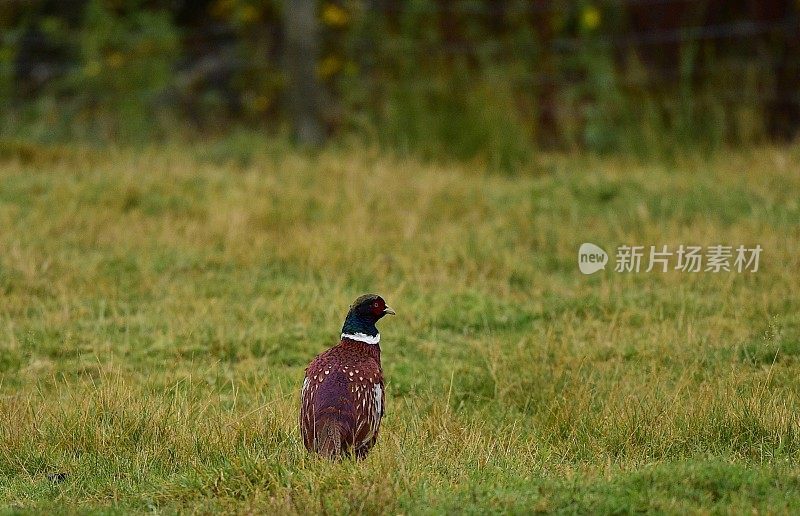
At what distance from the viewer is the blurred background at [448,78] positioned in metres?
11.4

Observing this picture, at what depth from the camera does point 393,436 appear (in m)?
5.09

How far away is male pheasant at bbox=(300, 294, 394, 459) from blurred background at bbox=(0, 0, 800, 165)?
6.03m

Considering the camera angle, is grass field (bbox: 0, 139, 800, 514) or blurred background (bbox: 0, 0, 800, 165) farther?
blurred background (bbox: 0, 0, 800, 165)

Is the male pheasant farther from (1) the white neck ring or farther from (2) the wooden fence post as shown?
(2) the wooden fence post

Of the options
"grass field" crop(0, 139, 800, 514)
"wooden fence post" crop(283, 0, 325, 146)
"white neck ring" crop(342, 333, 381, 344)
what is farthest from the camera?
"wooden fence post" crop(283, 0, 325, 146)

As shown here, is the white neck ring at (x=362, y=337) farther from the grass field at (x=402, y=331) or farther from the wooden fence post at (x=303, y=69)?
the wooden fence post at (x=303, y=69)

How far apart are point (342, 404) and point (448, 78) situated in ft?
23.7

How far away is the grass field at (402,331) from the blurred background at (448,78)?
26.1 inches

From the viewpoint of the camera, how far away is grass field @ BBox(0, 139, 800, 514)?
15.1 ft

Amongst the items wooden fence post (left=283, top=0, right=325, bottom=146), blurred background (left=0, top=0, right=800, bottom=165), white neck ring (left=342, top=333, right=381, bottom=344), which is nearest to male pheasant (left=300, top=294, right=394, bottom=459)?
white neck ring (left=342, top=333, right=381, bottom=344)

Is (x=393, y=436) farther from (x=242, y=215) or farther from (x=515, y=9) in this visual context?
(x=515, y=9)

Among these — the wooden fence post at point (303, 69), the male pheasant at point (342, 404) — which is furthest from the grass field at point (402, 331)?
the wooden fence post at point (303, 69)

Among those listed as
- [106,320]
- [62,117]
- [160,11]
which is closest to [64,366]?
[106,320]

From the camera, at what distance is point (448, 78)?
11.5 metres
